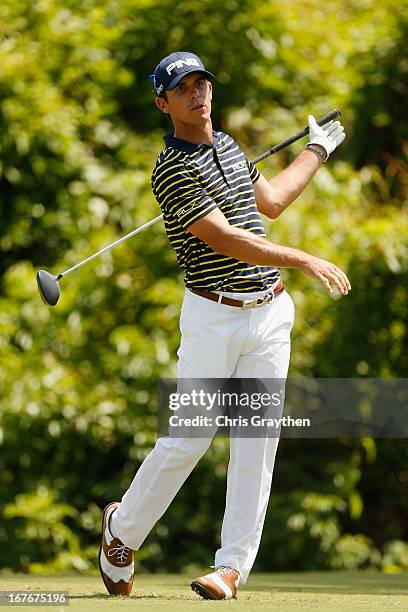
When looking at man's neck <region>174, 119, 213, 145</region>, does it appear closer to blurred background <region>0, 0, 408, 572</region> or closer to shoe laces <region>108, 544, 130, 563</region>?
shoe laces <region>108, 544, 130, 563</region>

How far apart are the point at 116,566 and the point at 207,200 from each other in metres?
1.21

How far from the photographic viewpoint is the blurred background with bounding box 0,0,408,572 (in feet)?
22.8

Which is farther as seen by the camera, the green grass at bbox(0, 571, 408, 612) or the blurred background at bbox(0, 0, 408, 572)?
the blurred background at bbox(0, 0, 408, 572)

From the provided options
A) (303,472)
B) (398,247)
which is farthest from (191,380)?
(303,472)

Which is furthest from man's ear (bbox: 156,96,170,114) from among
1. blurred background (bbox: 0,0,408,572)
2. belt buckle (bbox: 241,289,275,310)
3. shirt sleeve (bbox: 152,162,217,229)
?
blurred background (bbox: 0,0,408,572)

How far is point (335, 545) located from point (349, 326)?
1192 millimetres

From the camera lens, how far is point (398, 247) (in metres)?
6.79

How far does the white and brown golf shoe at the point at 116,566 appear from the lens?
4.11 metres

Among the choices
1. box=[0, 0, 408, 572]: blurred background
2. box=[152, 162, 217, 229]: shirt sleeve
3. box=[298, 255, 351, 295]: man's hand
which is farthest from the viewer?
box=[0, 0, 408, 572]: blurred background

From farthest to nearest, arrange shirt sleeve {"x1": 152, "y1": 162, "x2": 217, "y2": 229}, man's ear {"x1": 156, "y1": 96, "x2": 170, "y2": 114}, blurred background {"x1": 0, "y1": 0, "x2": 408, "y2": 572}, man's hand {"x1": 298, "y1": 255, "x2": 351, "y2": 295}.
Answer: blurred background {"x1": 0, "y1": 0, "x2": 408, "y2": 572} < man's ear {"x1": 156, "y1": 96, "x2": 170, "y2": 114} < shirt sleeve {"x1": 152, "y1": 162, "x2": 217, "y2": 229} < man's hand {"x1": 298, "y1": 255, "x2": 351, "y2": 295}

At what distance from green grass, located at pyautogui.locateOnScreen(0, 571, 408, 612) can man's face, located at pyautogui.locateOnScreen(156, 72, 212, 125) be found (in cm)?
146

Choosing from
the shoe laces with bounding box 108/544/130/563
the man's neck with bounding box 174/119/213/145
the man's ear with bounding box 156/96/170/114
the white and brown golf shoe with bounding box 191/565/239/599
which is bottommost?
the white and brown golf shoe with bounding box 191/565/239/599

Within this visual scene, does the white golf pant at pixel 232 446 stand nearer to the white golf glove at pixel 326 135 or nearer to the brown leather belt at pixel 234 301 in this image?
the brown leather belt at pixel 234 301

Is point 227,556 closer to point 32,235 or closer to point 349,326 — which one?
point 349,326
